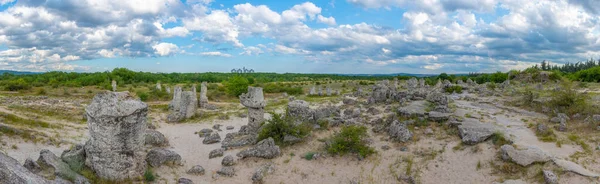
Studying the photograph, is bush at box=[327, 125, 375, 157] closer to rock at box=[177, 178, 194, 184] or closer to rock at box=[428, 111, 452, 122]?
rock at box=[428, 111, 452, 122]

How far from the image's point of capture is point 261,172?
36.3 feet

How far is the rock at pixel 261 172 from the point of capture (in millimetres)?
10773

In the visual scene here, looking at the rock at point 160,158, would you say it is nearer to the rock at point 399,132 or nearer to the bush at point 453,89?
the rock at point 399,132

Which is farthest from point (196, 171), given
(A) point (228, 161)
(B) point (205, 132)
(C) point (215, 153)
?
(B) point (205, 132)

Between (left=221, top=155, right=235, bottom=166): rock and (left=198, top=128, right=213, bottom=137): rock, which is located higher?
(left=198, top=128, right=213, bottom=137): rock

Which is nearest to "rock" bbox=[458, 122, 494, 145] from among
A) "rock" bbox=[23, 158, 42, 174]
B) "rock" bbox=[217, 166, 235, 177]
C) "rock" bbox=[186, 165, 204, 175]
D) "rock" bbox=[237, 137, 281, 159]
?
"rock" bbox=[237, 137, 281, 159]

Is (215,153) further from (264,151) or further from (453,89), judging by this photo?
(453,89)

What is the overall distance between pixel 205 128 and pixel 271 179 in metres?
8.28

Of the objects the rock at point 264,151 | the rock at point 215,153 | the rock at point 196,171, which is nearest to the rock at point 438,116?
the rock at point 264,151

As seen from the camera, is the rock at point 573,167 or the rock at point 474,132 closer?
the rock at point 573,167

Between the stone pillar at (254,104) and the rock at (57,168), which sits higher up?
the stone pillar at (254,104)

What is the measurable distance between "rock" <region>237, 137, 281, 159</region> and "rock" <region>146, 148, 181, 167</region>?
2.26 meters

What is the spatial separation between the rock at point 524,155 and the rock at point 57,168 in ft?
39.0

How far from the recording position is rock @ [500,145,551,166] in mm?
9914
